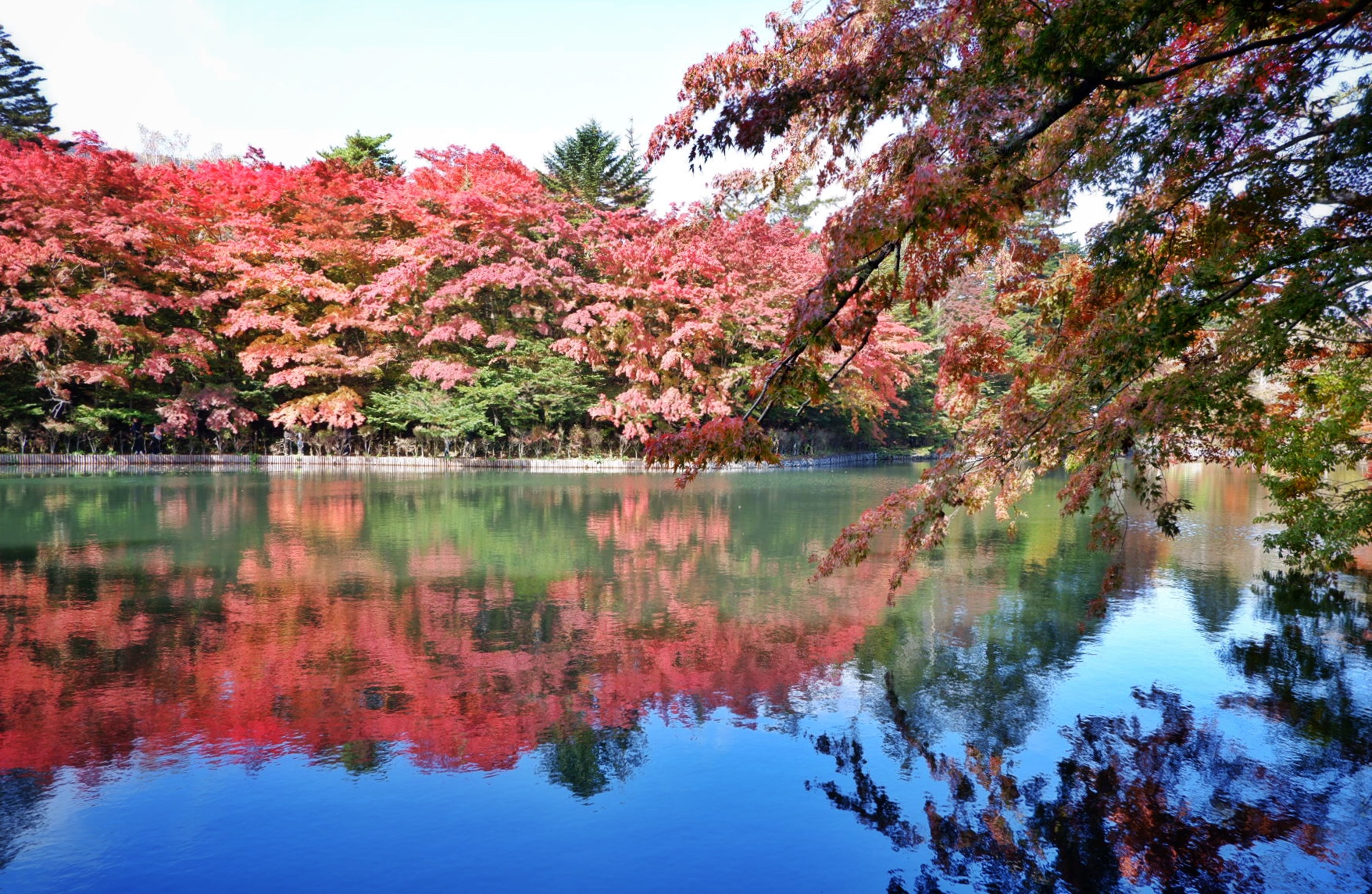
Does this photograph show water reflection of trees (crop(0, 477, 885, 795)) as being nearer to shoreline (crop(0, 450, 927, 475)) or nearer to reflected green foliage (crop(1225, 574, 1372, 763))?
reflected green foliage (crop(1225, 574, 1372, 763))

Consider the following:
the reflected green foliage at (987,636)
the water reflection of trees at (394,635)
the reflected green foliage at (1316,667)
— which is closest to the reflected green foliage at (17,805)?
the water reflection of trees at (394,635)

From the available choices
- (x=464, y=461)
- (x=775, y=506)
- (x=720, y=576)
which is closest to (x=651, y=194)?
(x=464, y=461)

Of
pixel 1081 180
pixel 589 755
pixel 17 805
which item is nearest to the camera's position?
pixel 17 805

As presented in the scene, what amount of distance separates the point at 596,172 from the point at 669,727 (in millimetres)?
28665

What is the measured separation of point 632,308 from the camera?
2584 centimetres

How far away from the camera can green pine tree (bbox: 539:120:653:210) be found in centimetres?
3158

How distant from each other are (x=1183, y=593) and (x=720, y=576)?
14.4ft

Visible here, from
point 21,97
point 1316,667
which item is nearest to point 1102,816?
point 1316,667

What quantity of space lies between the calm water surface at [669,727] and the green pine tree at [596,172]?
23.5 metres

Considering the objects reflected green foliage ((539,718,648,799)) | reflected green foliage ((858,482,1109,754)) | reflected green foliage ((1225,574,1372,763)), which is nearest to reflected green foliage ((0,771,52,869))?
reflected green foliage ((539,718,648,799))

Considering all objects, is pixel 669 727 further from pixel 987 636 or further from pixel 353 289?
pixel 353 289

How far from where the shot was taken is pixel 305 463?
24.4 metres

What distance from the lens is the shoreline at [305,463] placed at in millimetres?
21312

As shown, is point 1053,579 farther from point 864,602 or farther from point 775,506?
point 775,506
